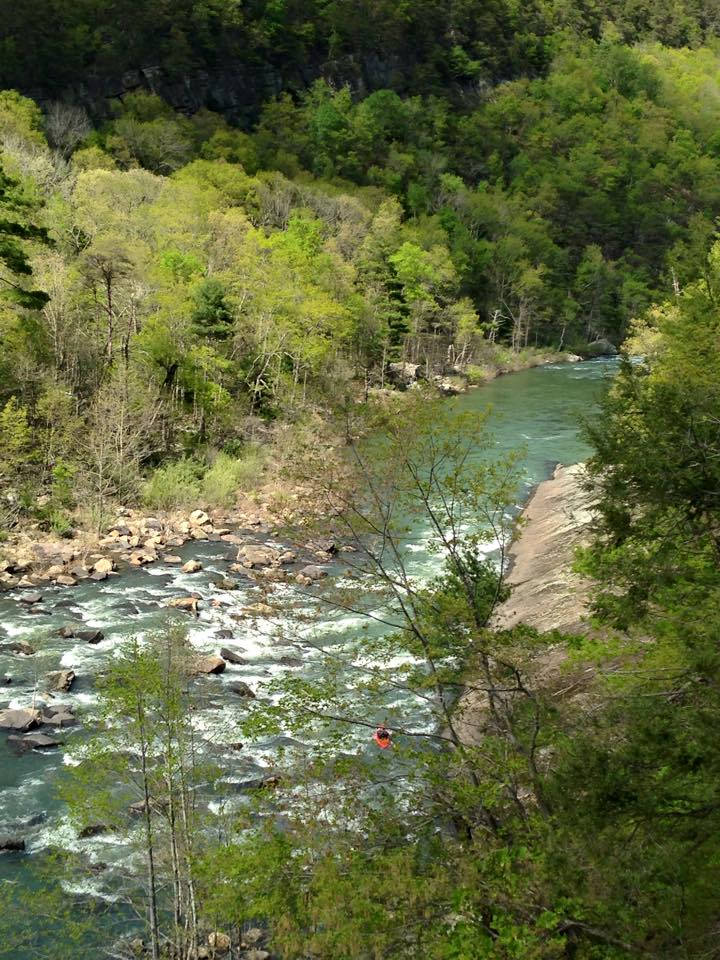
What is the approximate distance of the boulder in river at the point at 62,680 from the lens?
19453 mm

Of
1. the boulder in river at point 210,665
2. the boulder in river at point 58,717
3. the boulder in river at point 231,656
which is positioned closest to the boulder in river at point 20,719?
the boulder in river at point 58,717

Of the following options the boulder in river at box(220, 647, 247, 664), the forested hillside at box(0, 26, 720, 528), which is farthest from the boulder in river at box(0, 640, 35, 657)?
the forested hillside at box(0, 26, 720, 528)

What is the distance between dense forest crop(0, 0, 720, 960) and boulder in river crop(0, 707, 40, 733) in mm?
2621

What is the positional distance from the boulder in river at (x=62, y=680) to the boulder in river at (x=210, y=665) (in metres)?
2.91

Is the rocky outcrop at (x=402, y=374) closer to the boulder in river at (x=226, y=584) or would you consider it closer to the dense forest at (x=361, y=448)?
the dense forest at (x=361, y=448)

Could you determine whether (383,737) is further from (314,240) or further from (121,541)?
(314,240)

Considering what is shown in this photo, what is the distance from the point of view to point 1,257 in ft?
96.1

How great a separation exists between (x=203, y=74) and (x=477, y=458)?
8993 cm

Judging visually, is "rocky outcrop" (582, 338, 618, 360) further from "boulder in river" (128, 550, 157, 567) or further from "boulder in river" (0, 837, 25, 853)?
"boulder in river" (0, 837, 25, 853)

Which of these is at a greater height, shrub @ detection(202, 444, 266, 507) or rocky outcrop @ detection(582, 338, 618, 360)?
shrub @ detection(202, 444, 266, 507)

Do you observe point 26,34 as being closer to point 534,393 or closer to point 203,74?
point 203,74

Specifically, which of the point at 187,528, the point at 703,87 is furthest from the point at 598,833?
the point at 703,87

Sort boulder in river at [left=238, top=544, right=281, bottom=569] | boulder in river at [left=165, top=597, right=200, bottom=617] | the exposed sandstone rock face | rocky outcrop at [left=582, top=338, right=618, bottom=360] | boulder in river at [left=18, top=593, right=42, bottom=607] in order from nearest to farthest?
the exposed sandstone rock face < boulder in river at [left=165, top=597, right=200, bottom=617] < boulder in river at [left=18, top=593, right=42, bottom=607] < boulder in river at [left=238, top=544, right=281, bottom=569] < rocky outcrop at [left=582, top=338, right=618, bottom=360]

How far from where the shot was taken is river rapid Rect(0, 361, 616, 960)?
46.6ft
